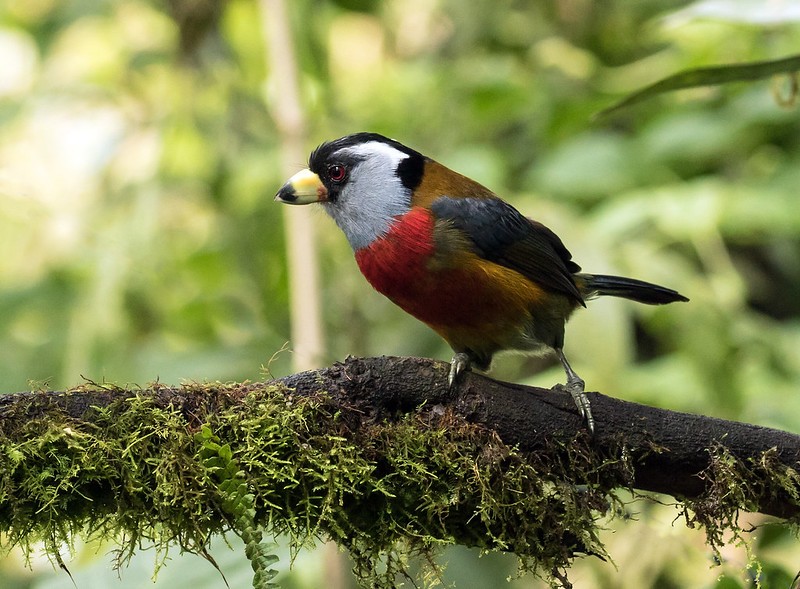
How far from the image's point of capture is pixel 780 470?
1.97 meters

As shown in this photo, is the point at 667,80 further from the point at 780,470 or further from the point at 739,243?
the point at 739,243

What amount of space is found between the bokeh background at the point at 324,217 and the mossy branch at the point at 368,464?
57 centimetres

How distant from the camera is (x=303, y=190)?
9.30ft

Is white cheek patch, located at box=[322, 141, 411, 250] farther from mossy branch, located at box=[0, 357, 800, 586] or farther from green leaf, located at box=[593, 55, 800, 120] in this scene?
mossy branch, located at box=[0, 357, 800, 586]

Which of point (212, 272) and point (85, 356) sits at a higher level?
point (212, 272)

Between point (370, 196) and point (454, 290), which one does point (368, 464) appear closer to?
point (454, 290)

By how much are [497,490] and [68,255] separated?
3203mm

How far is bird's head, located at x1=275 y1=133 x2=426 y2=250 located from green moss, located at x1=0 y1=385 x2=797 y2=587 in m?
0.94

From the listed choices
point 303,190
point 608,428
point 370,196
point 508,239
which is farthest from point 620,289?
point 608,428

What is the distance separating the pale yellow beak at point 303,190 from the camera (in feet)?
9.20

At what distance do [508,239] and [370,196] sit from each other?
0.41m

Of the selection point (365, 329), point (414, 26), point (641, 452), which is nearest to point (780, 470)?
point (641, 452)

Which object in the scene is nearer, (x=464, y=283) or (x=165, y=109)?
(x=464, y=283)

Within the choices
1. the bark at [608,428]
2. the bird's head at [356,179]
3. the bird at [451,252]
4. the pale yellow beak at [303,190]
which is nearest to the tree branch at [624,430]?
the bark at [608,428]
